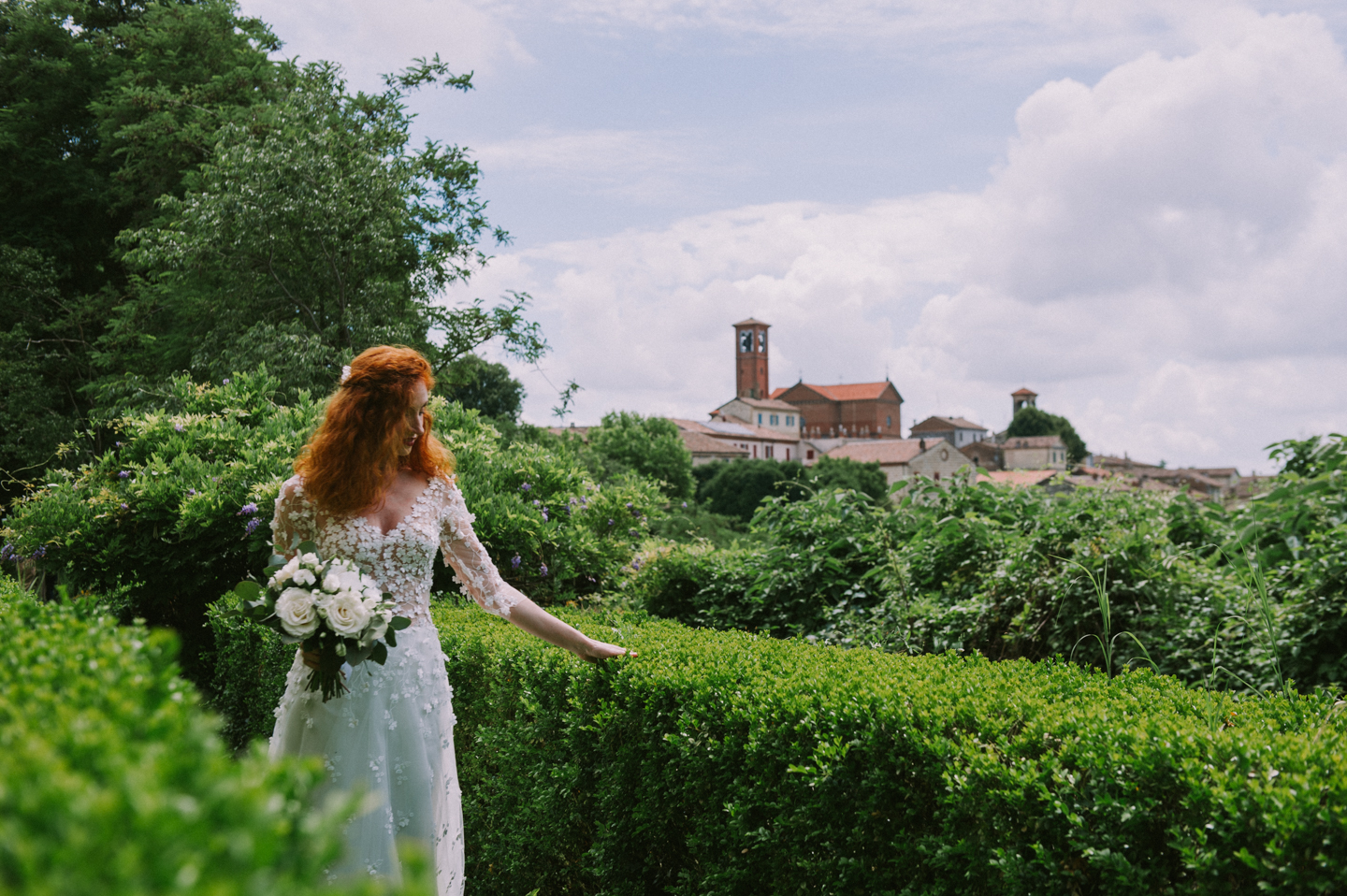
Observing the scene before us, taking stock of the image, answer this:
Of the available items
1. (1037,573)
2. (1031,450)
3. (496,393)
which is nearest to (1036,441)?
(1031,450)

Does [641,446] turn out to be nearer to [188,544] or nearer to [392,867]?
[188,544]

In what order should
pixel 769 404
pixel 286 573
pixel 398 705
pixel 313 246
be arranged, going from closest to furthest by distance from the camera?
1. pixel 286 573
2. pixel 398 705
3. pixel 313 246
4. pixel 769 404

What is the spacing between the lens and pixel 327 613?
2.90 metres

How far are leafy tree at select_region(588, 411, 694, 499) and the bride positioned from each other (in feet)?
162

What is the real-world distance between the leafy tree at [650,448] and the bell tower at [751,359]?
77661mm

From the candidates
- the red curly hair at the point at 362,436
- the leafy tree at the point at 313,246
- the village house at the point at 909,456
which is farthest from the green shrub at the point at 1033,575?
the village house at the point at 909,456

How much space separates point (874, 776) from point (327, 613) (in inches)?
67.8

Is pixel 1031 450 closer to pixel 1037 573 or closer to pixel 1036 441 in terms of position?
pixel 1036 441

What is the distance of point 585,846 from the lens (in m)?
3.76

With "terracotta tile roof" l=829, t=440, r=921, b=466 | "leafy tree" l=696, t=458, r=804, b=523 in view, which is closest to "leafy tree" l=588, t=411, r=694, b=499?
"leafy tree" l=696, t=458, r=804, b=523

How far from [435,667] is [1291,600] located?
4.67m

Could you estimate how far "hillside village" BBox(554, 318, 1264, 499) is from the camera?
93.9 metres

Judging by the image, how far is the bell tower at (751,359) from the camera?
13450 cm

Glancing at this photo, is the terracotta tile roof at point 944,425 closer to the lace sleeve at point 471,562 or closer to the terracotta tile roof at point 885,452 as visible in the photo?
the terracotta tile roof at point 885,452
